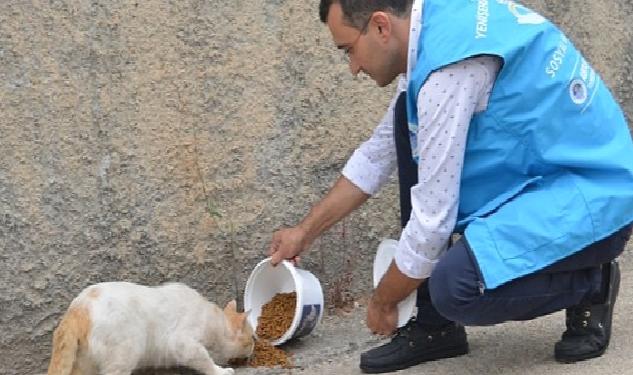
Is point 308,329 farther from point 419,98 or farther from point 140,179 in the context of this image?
point 419,98

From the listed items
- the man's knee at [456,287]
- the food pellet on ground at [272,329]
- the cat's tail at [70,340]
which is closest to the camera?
the man's knee at [456,287]

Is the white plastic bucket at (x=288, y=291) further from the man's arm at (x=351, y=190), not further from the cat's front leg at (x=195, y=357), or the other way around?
the cat's front leg at (x=195, y=357)

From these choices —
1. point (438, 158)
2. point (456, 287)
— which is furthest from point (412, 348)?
point (438, 158)

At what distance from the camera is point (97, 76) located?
120 inches

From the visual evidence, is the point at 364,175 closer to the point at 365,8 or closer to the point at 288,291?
the point at 288,291

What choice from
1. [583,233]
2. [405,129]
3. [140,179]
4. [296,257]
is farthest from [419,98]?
[140,179]

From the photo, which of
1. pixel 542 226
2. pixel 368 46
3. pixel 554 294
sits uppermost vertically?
pixel 368 46

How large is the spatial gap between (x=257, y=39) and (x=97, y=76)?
524mm

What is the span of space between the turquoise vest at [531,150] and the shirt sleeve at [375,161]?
364mm

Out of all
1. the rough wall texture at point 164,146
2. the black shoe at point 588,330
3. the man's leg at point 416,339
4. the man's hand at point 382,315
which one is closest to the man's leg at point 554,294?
the black shoe at point 588,330

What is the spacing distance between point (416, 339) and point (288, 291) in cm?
50

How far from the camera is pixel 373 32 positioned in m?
2.53

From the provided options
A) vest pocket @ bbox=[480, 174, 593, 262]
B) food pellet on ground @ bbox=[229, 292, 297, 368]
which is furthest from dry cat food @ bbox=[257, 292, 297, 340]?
vest pocket @ bbox=[480, 174, 593, 262]

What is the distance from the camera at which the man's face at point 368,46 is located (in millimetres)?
2533
